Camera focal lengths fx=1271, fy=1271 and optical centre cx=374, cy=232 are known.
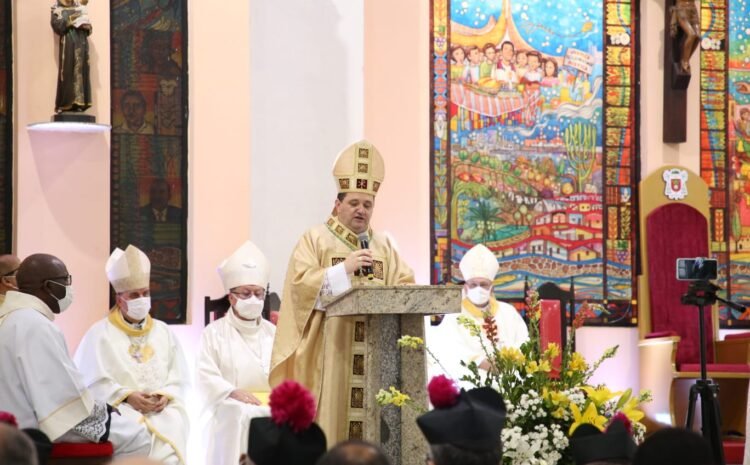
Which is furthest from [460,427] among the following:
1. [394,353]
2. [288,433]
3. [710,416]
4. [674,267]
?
[674,267]

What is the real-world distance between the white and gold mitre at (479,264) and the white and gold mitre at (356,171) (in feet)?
9.30

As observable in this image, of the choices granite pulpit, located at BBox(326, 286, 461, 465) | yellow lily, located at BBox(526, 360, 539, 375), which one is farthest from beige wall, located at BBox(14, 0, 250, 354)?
yellow lily, located at BBox(526, 360, 539, 375)

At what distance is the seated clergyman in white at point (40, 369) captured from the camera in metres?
6.36

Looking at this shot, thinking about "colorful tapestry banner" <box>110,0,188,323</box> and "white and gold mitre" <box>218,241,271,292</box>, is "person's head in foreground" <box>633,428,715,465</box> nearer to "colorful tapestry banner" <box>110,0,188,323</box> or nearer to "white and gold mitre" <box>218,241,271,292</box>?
"white and gold mitre" <box>218,241,271,292</box>

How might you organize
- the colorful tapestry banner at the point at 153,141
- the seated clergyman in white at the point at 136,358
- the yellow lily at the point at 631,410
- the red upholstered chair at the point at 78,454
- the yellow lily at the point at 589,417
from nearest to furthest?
the yellow lily at the point at 589,417, the yellow lily at the point at 631,410, the red upholstered chair at the point at 78,454, the seated clergyman in white at the point at 136,358, the colorful tapestry banner at the point at 153,141

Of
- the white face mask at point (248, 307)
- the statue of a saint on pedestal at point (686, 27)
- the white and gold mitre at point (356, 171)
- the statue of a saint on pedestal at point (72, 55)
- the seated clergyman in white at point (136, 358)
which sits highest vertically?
the statue of a saint on pedestal at point (686, 27)

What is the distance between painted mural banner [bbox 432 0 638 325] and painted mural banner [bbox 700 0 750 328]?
0.68 metres

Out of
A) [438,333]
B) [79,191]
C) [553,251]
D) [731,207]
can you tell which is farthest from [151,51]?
[731,207]

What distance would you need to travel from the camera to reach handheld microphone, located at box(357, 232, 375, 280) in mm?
6723

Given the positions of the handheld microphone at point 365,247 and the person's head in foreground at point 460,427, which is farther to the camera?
the handheld microphone at point 365,247

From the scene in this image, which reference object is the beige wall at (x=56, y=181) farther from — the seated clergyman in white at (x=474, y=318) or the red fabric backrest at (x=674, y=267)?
the red fabric backrest at (x=674, y=267)

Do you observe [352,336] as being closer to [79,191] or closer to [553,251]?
[79,191]

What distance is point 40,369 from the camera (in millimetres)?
6379

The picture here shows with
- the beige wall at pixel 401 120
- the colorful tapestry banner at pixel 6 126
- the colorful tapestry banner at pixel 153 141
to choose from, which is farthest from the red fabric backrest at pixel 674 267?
the colorful tapestry banner at pixel 6 126
